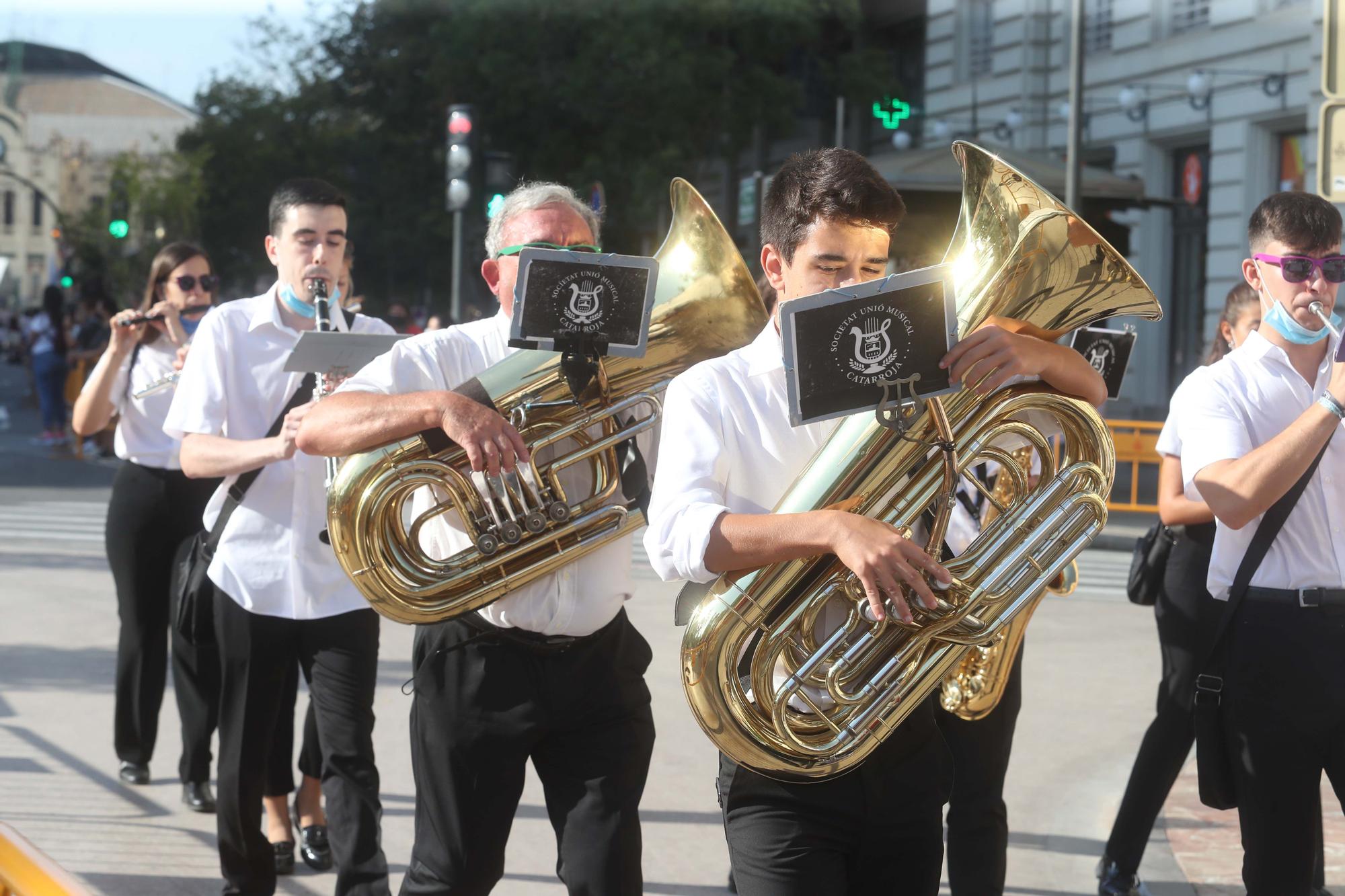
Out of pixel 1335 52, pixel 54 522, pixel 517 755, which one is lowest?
pixel 54 522

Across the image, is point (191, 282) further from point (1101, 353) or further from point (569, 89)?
point (569, 89)

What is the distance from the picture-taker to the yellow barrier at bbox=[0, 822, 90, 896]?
1.86m

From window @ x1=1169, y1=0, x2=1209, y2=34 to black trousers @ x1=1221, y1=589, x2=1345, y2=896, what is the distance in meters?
18.9

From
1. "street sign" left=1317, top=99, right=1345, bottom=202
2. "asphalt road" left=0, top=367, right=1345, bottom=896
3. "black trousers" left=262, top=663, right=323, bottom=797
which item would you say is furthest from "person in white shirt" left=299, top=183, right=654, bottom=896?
"street sign" left=1317, top=99, right=1345, bottom=202

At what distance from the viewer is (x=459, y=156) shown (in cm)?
1398

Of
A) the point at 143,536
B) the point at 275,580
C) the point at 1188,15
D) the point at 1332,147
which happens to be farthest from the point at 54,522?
the point at 1188,15

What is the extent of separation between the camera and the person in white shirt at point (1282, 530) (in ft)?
11.6

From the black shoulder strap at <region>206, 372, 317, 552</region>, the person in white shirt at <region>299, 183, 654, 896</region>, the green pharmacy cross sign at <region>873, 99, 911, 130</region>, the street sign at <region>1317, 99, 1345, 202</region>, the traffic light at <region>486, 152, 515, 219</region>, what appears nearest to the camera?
the person in white shirt at <region>299, 183, 654, 896</region>

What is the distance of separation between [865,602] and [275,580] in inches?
89.3

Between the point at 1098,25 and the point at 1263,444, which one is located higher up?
the point at 1098,25

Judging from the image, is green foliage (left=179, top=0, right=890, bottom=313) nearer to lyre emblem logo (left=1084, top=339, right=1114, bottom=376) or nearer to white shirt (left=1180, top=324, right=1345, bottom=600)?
lyre emblem logo (left=1084, top=339, right=1114, bottom=376)

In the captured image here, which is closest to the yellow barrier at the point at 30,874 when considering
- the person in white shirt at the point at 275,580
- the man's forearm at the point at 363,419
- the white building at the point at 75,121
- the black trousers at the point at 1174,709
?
the man's forearm at the point at 363,419

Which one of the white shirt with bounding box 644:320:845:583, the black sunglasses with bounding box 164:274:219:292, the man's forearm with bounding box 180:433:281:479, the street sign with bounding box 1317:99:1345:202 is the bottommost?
the man's forearm with bounding box 180:433:281:479

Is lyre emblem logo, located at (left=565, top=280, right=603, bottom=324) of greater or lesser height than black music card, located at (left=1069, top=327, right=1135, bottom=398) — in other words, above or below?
above
